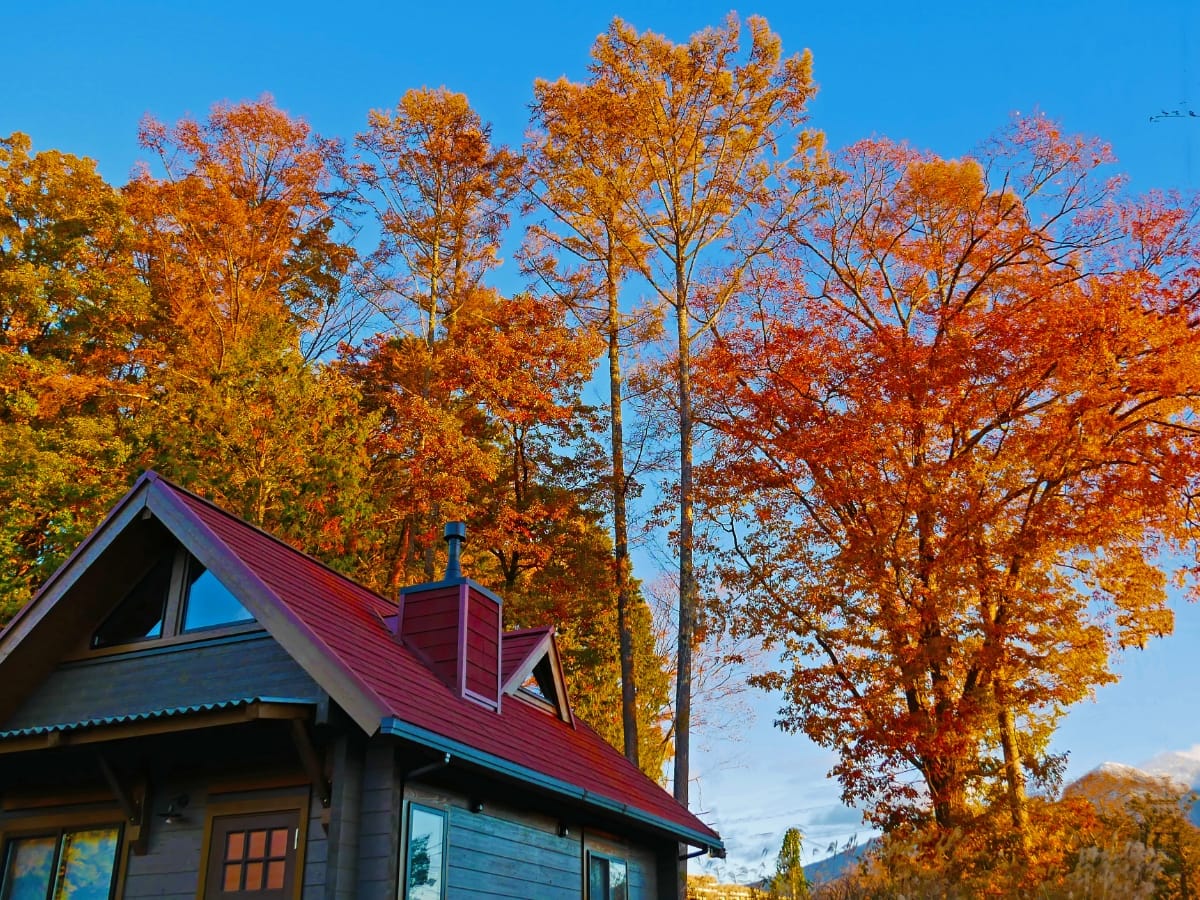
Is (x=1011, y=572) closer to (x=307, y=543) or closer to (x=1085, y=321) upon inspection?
(x=1085, y=321)

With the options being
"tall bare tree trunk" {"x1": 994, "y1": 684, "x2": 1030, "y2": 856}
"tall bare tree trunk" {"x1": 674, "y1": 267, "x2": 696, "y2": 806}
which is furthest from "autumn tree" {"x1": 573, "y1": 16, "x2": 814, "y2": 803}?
"tall bare tree trunk" {"x1": 994, "y1": 684, "x2": 1030, "y2": 856}

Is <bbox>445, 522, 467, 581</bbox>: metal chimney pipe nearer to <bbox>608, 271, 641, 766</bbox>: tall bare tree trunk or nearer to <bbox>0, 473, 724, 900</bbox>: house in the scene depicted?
<bbox>0, 473, 724, 900</bbox>: house

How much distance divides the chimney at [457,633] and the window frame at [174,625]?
80.8 inches

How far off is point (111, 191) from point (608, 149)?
15.9 meters

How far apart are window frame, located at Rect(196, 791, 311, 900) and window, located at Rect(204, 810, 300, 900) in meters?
0.02

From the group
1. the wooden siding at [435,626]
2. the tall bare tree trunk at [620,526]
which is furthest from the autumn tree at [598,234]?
the wooden siding at [435,626]

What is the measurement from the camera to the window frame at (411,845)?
843 cm

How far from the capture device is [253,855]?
877 cm

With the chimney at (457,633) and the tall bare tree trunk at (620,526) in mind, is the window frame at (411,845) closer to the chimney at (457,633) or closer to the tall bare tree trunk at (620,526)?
the chimney at (457,633)

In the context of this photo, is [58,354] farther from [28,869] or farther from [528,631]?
[28,869]

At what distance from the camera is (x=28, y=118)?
1193 inches

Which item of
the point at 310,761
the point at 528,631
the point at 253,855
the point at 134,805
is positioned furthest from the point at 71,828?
the point at 528,631

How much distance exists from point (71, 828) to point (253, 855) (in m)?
2.38

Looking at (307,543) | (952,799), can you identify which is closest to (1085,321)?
(952,799)
